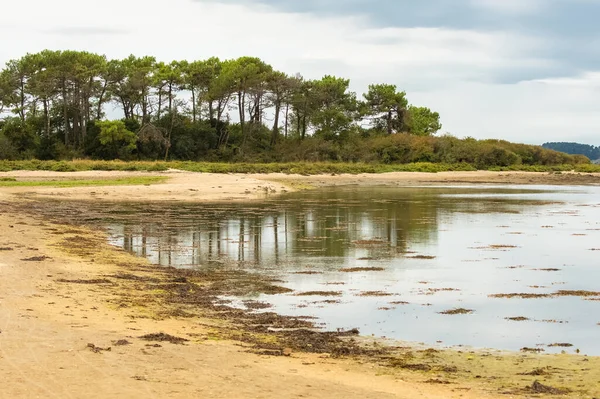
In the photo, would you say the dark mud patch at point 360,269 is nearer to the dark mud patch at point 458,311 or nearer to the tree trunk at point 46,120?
the dark mud patch at point 458,311

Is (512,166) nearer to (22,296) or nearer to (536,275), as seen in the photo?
(536,275)

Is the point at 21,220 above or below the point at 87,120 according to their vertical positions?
below

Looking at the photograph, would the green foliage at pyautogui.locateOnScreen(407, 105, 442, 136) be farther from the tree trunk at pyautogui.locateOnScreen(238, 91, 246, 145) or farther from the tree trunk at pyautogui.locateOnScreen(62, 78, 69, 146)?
the tree trunk at pyautogui.locateOnScreen(62, 78, 69, 146)

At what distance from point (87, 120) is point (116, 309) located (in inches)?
2513

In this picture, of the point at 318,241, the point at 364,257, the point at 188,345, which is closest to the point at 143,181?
the point at 318,241

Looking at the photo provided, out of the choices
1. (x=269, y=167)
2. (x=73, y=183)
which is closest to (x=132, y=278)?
(x=73, y=183)

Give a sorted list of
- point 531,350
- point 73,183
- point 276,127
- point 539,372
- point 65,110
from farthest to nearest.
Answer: point 276,127, point 65,110, point 73,183, point 531,350, point 539,372

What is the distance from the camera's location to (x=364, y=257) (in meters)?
19.1

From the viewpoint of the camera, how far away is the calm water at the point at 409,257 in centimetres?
1182

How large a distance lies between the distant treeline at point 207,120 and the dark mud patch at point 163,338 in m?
60.3

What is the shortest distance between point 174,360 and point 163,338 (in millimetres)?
1148

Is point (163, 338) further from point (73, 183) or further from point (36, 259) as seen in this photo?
point (73, 183)

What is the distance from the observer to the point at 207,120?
7800 centimetres

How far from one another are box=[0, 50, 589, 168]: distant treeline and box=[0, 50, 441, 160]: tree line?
104 millimetres
